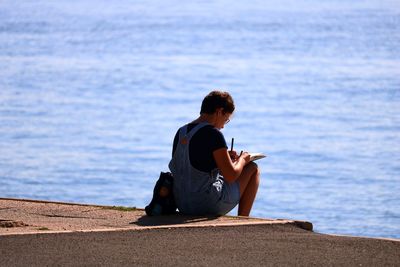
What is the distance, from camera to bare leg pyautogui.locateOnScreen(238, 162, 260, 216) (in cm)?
1012

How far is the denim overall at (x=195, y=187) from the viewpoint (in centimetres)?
979

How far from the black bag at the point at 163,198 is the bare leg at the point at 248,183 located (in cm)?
55

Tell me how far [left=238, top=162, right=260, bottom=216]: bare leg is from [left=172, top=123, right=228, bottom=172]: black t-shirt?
0.41m

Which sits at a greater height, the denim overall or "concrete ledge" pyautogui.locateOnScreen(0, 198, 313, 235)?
Result: the denim overall

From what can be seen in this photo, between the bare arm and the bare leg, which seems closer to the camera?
the bare arm

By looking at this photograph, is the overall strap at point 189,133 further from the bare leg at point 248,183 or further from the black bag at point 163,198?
the bare leg at point 248,183

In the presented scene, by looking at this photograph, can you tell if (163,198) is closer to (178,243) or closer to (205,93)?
(178,243)

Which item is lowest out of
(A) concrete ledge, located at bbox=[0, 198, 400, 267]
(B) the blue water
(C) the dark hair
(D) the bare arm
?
(A) concrete ledge, located at bbox=[0, 198, 400, 267]

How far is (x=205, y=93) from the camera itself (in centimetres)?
4319

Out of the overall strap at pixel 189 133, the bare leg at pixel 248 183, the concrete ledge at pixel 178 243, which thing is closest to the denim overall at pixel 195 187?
the overall strap at pixel 189 133

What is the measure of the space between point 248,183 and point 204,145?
25.1 inches

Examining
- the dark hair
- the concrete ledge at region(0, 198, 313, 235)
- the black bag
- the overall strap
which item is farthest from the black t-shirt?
the concrete ledge at region(0, 198, 313, 235)

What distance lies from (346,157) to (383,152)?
0.90 m

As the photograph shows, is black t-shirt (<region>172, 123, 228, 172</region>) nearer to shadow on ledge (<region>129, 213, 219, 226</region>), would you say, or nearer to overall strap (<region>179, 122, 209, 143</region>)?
overall strap (<region>179, 122, 209, 143</region>)
